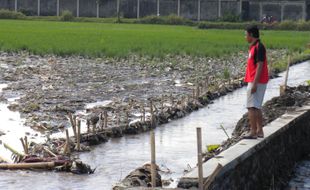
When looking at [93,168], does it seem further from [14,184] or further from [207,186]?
[207,186]

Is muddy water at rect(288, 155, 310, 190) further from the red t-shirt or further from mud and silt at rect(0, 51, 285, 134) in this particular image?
mud and silt at rect(0, 51, 285, 134)

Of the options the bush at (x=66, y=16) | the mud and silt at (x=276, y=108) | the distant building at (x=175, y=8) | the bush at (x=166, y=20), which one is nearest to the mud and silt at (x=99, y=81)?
the mud and silt at (x=276, y=108)

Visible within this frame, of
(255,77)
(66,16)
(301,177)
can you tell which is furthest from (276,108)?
(66,16)

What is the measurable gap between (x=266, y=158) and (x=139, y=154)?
9.50 feet

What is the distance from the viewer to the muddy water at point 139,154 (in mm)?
10078

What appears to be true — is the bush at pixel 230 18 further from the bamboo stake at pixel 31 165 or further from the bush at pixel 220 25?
Result: the bamboo stake at pixel 31 165

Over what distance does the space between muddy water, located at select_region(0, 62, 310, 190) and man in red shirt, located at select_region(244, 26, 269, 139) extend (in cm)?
129

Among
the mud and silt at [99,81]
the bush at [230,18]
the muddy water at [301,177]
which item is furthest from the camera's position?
the bush at [230,18]

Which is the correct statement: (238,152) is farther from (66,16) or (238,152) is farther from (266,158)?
(66,16)

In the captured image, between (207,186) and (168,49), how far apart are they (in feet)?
93.2

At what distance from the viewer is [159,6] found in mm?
71875

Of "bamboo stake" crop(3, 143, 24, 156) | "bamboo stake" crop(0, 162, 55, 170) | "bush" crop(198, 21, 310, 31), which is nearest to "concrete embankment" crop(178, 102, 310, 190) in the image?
"bamboo stake" crop(0, 162, 55, 170)

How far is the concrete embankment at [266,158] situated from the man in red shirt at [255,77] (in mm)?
209

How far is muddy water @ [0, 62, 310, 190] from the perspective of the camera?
1008 cm
